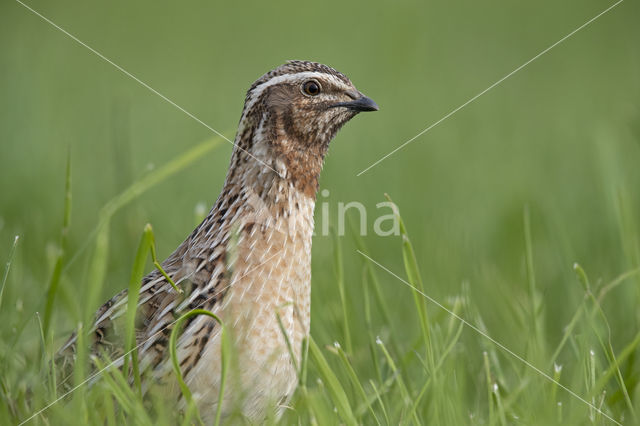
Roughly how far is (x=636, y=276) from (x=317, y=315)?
1.82 meters

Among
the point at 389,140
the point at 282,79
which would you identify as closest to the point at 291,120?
the point at 282,79

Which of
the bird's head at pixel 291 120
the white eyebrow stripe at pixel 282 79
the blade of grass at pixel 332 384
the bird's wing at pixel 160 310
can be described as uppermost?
the white eyebrow stripe at pixel 282 79

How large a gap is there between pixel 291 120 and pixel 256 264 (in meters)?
0.80

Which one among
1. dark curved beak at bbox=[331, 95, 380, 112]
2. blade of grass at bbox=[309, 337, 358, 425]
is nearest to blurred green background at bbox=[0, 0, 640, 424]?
dark curved beak at bbox=[331, 95, 380, 112]

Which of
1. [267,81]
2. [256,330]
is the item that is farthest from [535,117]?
[256,330]

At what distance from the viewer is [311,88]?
12.8 ft

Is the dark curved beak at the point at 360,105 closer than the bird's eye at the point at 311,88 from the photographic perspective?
No

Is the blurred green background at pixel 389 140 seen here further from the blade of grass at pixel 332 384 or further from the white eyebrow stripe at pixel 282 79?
the blade of grass at pixel 332 384

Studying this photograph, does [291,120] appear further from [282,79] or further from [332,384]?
[332,384]

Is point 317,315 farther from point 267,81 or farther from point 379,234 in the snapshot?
point 379,234

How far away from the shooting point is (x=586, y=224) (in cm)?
638

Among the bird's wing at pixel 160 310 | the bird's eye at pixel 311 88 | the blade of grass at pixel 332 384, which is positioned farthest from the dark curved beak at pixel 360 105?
the blade of grass at pixel 332 384

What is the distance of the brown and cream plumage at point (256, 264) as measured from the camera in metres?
3.17

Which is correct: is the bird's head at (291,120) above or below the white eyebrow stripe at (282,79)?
below
